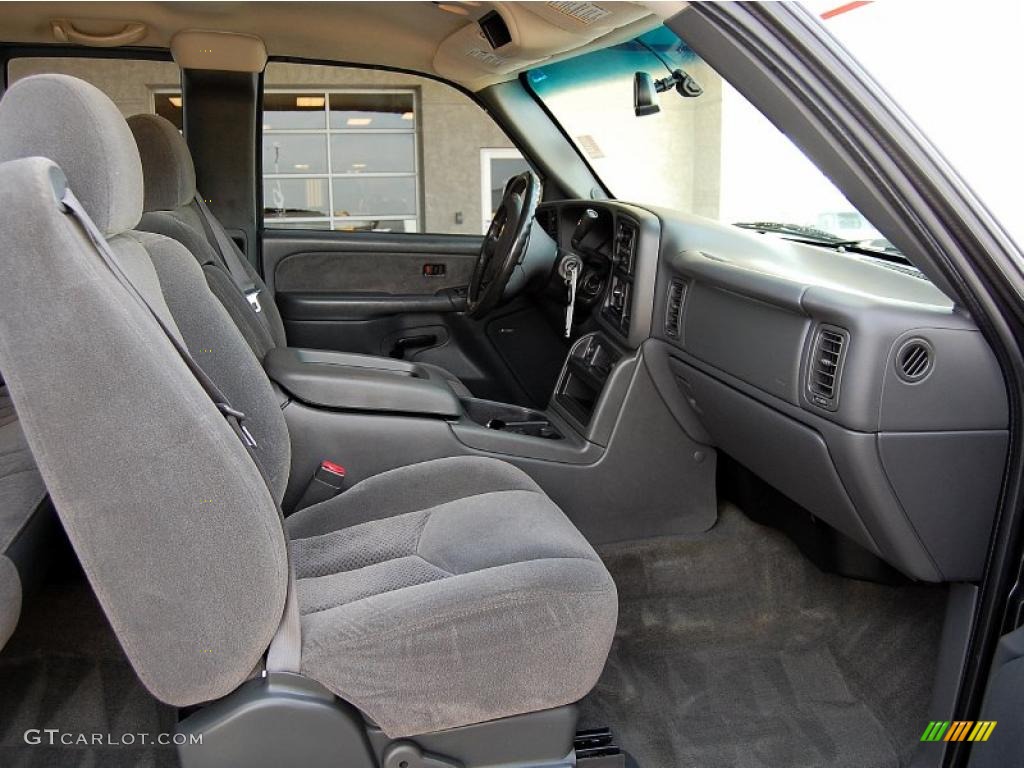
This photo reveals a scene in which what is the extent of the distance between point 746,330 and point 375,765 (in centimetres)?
101

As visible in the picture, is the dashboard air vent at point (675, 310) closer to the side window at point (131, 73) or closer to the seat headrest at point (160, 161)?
the seat headrest at point (160, 161)

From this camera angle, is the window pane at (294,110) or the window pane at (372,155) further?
the window pane at (372,155)

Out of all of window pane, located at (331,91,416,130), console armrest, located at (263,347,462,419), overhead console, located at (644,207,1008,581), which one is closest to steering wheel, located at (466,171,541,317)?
console armrest, located at (263,347,462,419)

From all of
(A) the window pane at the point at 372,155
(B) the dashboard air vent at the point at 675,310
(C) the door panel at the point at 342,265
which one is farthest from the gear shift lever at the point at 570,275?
(A) the window pane at the point at 372,155

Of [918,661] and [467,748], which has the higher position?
[467,748]

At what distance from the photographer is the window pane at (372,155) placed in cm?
637

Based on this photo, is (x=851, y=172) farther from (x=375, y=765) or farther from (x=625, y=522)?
(x=625, y=522)

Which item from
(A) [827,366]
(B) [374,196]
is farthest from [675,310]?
(B) [374,196]

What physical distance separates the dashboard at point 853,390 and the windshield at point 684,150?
0.16 metres

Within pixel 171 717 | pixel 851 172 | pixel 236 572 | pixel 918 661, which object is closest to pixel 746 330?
pixel 851 172

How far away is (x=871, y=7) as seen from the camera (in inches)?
50.1

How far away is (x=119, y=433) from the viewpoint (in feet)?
3.42

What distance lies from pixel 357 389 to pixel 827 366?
1.04 meters

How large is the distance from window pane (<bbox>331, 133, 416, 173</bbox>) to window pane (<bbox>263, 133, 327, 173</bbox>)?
0.17 m
